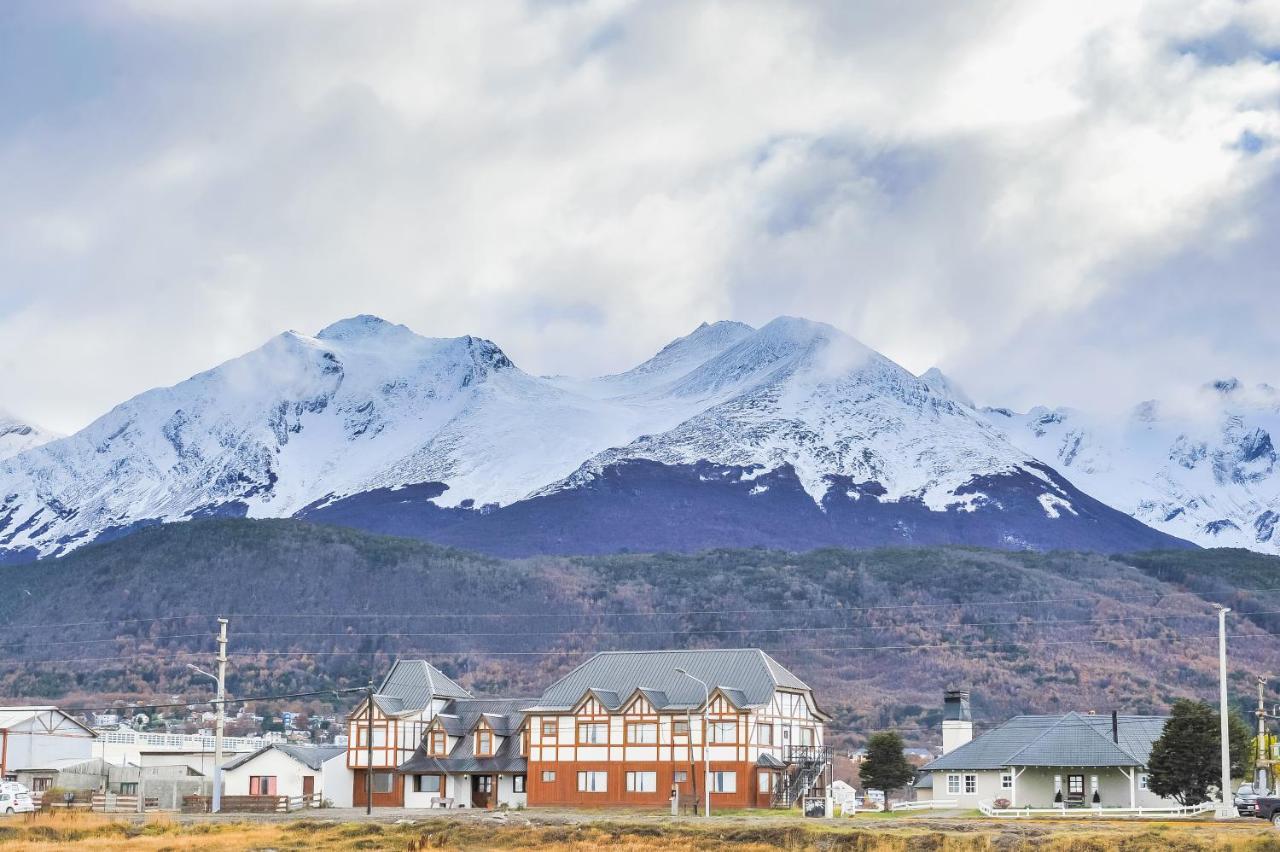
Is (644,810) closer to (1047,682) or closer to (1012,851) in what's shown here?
(1012,851)

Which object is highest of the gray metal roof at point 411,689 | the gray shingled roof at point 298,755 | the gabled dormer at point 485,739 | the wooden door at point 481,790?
the gray metal roof at point 411,689

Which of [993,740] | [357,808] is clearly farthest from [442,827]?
[993,740]

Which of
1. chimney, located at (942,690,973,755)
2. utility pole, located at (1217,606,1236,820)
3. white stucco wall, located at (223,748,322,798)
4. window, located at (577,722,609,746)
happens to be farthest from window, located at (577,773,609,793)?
utility pole, located at (1217,606,1236,820)

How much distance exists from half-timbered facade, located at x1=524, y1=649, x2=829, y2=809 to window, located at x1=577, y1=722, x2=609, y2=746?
54 millimetres

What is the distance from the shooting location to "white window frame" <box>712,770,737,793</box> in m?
92.5

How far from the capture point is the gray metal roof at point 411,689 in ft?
335

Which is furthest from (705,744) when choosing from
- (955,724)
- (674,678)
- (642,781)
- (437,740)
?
(437,740)

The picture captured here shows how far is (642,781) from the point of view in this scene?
94438mm

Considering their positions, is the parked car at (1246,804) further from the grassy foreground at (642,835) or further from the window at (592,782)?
the window at (592,782)

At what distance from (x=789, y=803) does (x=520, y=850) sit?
104 feet

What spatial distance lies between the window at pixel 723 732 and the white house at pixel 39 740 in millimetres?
40837

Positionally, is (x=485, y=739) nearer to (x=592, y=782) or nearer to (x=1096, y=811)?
(x=592, y=782)

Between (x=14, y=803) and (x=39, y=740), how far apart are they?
25831 mm

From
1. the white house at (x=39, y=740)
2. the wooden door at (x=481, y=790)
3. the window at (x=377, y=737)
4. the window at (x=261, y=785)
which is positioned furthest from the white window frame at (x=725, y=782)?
the white house at (x=39, y=740)
